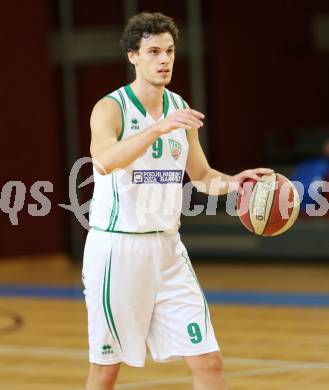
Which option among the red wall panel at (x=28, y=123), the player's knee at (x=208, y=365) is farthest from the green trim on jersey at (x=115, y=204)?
the red wall panel at (x=28, y=123)

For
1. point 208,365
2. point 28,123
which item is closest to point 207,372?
point 208,365

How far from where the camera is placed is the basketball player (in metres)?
4.39

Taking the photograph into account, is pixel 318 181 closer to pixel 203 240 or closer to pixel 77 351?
pixel 203 240

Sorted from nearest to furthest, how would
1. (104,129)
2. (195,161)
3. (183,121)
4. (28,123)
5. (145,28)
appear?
(183,121) → (104,129) → (145,28) → (195,161) → (28,123)

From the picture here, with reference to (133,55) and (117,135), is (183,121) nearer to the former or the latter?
(117,135)

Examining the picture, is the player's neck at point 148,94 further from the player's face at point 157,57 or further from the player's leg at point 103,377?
the player's leg at point 103,377

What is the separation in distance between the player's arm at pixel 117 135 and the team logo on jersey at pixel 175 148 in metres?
0.23

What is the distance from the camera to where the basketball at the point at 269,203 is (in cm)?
454

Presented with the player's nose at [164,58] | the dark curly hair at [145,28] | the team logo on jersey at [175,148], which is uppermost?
the dark curly hair at [145,28]

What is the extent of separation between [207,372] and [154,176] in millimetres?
797

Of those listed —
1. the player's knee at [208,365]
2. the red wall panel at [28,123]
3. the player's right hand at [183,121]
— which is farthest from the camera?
the red wall panel at [28,123]

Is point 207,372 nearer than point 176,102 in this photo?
Yes

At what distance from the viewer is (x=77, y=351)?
7.28 meters

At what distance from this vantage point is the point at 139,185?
14.6ft
